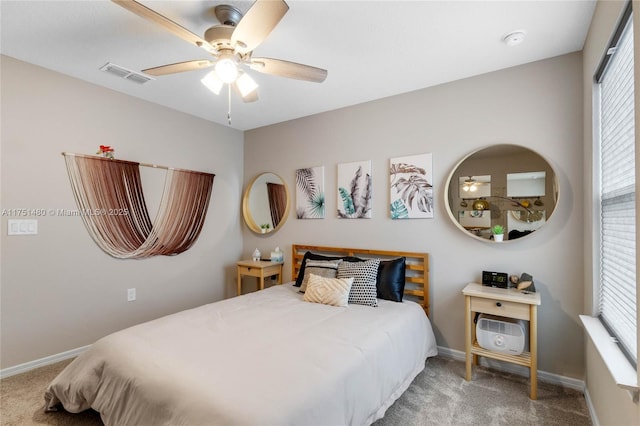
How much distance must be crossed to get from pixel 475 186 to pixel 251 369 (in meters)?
2.33

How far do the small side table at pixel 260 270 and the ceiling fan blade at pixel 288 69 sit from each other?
2305 millimetres

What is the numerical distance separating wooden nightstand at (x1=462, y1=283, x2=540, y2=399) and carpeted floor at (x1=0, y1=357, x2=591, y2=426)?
0.42 ft

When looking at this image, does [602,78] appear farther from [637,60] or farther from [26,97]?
[26,97]

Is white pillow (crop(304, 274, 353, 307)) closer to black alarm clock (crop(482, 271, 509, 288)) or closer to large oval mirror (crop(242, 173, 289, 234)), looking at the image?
black alarm clock (crop(482, 271, 509, 288))

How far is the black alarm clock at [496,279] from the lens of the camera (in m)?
2.53

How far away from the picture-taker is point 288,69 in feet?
6.75

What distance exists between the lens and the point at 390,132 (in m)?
3.25

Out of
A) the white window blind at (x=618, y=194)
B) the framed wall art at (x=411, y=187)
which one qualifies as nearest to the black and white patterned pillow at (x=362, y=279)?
the framed wall art at (x=411, y=187)

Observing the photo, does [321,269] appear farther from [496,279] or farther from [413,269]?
[496,279]

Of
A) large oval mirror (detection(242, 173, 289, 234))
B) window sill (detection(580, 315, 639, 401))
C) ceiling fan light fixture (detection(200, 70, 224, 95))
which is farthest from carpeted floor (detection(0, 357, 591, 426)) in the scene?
large oval mirror (detection(242, 173, 289, 234))

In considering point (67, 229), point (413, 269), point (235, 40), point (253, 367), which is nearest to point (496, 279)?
point (413, 269)

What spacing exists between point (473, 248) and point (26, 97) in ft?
13.2

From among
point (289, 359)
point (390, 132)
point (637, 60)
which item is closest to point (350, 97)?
point (390, 132)

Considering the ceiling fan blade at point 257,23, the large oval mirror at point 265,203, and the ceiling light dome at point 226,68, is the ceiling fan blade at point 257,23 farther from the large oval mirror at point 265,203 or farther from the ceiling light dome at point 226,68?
the large oval mirror at point 265,203
